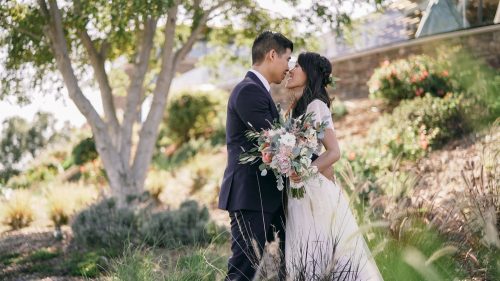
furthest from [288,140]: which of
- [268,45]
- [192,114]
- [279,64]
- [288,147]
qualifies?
[192,114]

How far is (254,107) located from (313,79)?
0.71 meters

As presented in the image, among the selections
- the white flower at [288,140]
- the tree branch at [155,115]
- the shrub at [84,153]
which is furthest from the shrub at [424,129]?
the shrub at [84,153]

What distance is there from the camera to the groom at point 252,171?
4.81 m

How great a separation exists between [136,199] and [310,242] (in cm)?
656

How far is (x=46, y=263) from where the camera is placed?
28.5 ft

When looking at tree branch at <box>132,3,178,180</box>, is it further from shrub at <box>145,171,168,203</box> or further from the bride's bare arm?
the bride's bare arm

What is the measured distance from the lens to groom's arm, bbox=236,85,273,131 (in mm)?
4781

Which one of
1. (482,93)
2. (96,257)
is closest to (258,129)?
(96,257)

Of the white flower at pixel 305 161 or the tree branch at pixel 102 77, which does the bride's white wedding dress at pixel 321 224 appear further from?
the tree branch at pixel 102 77

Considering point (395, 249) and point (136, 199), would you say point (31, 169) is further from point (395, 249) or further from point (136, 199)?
point (395, 249)

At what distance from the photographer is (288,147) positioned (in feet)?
15.1

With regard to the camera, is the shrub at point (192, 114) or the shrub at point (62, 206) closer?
the shrub at point (62, 206)

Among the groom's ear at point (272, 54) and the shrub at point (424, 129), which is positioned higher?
the groom's ear at point (272, 54)

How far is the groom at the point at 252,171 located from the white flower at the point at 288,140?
23cm
